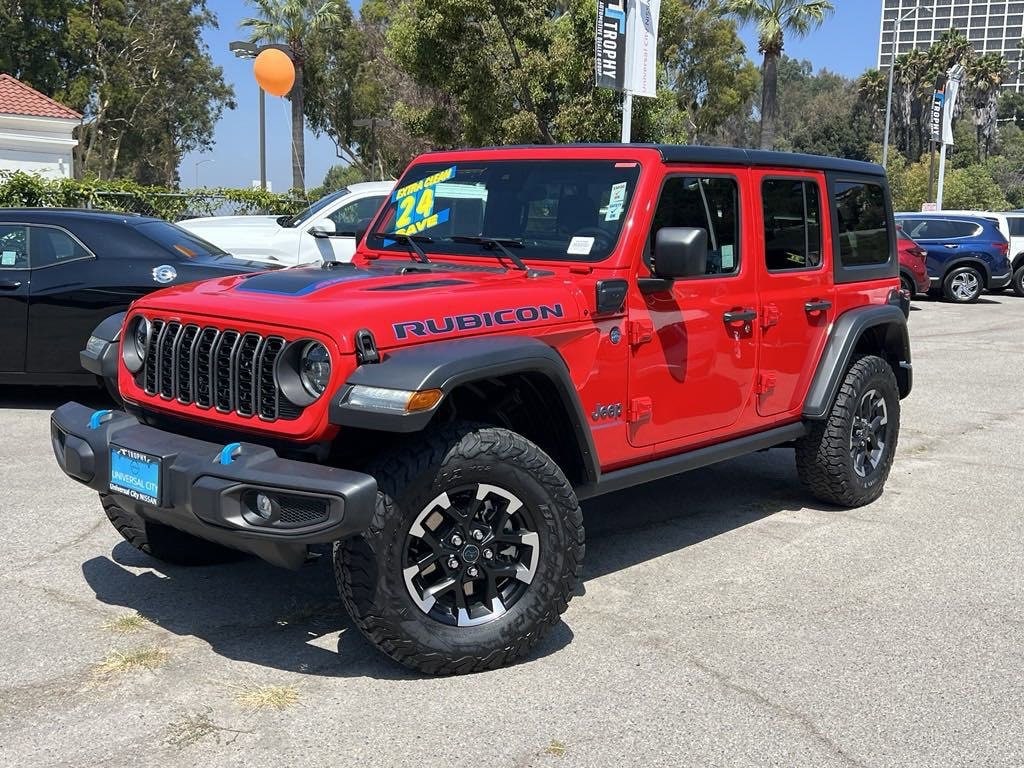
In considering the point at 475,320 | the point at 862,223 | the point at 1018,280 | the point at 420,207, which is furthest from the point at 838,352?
the point at 1018,280

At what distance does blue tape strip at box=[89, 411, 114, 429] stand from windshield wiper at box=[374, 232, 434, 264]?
1475 millimetres

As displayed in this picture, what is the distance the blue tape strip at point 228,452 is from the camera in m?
3.38

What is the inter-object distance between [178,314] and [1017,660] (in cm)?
334

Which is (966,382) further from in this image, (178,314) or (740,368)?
(178,314)

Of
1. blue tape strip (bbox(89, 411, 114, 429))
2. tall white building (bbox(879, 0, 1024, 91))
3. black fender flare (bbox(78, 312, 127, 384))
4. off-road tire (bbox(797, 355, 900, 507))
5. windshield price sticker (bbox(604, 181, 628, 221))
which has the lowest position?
off-road tire (bbox(797, 355, 900, 507))

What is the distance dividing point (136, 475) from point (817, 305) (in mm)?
3387

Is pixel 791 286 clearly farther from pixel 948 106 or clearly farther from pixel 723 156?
pixel 948 106

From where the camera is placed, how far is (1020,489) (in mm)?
6434

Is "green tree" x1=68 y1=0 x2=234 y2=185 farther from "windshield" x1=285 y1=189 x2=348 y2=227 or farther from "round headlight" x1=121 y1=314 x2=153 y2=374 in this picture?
"round headlight" x1=121 y1=314 x2=153 y2=374

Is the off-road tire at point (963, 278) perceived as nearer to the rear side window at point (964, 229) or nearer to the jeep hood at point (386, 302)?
the rear side window at point (964, 229)

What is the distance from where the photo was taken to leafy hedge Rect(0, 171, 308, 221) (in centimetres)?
1698

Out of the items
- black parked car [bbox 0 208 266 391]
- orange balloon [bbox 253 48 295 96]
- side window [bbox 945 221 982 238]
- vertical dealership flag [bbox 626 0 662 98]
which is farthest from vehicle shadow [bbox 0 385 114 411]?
side window [bbox 945 221 982 238]

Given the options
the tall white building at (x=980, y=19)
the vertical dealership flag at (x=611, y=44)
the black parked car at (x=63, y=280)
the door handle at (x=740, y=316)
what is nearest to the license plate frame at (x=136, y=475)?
the door handle at (x=740, y=316)

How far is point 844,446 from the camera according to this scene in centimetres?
559
